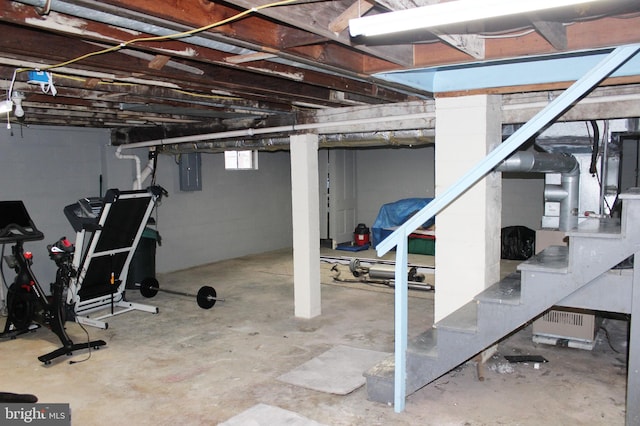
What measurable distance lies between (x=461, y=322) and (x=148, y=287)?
437 centimetres

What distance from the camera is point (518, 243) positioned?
8914 mm

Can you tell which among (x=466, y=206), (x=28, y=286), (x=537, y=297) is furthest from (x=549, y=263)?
Result: (x=28, y=286)

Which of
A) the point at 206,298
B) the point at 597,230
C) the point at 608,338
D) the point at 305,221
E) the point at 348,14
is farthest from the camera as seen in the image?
the point at 206,298

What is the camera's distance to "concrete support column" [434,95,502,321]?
4.17 m

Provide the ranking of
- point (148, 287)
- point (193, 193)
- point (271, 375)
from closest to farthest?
point (271, 375) → point (148, 287) → point (193, 193)

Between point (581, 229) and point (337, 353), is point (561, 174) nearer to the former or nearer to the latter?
point (581, 229)

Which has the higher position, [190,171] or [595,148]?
[595,148]

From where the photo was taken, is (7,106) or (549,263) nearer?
(549,263)

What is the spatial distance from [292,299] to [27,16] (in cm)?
460

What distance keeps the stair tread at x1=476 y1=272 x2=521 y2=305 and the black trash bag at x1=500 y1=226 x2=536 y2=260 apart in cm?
546

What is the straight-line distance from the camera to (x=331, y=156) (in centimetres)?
1047

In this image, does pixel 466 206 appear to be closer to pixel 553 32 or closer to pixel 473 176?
pixel 473 176

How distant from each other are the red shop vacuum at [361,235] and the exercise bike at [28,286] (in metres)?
6.15

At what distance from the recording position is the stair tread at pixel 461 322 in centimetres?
332
